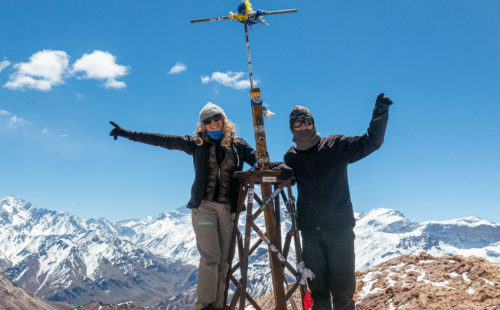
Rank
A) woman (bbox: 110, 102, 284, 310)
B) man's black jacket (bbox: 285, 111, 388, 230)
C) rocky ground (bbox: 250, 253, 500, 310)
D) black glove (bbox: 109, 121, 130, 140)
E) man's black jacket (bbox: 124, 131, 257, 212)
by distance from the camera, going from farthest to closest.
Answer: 1. rocky ground (bbox: 250, 253, 500, 310)
2. black glove (bbox: 109, 121, 130, 140)
3. man's black jacket (bbox: 124, 131, 257, 212)
4. woman (bbox: 110, 102, 284, 310)
5. man's black jacket (bbox: 285, 111, 388, 230)

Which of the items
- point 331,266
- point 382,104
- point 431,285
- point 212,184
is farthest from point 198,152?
point 431,285

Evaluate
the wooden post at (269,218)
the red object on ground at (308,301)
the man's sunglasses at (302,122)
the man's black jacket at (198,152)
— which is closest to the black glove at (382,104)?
the man's sunglasses at (302,122)

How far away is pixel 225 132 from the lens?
869 cm

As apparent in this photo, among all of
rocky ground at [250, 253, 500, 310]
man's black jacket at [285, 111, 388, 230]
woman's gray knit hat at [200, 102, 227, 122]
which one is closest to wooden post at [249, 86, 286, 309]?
woman's gray knit hat at [200, 102, 227, 122]

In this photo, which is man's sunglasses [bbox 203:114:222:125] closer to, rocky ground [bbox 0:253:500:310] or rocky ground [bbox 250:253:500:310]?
rocky ground [bbox 0:253:500:310]

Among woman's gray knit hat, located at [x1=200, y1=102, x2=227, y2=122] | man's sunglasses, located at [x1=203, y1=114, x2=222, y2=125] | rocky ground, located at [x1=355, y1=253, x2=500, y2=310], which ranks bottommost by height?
rocky ground, located at [x1=355, y1=253, x2=500, y2=310]

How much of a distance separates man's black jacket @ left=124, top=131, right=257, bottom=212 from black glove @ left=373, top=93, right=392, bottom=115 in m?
2.97

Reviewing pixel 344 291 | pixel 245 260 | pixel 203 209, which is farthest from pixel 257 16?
pixel 344 291

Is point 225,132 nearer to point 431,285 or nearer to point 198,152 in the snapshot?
point 198,152

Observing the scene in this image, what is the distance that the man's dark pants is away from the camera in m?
6.96

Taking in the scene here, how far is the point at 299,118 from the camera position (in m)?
7.56

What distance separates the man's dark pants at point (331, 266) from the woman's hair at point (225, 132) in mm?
2636

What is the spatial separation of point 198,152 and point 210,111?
93cm

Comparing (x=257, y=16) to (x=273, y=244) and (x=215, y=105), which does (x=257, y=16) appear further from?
(x=273, y=244)
